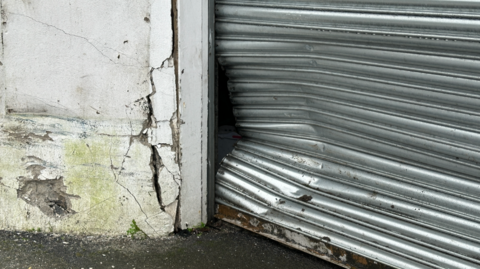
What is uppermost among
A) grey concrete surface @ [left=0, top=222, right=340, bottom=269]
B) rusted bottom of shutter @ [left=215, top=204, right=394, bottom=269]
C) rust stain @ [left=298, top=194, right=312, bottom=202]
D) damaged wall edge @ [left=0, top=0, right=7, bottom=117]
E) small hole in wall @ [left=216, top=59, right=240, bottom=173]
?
damaged wall edge @ [left=0, top=0, right=7, bottom=117]

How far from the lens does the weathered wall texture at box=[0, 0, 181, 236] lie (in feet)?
8.80

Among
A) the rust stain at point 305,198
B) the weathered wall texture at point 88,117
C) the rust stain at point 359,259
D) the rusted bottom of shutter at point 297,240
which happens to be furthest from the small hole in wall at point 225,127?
the rust stain at point 359,259

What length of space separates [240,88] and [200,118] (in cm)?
30

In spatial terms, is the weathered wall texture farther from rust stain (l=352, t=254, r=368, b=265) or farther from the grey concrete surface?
rust stain (l=352, t=254, r=368, b=265)

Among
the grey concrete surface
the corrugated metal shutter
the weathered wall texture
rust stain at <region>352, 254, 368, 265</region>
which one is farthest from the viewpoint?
the weathered wall texture

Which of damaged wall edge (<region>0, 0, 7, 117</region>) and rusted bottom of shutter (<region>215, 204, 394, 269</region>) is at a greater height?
damaged wall edge (<region>0, 0, 7, 117</region>)

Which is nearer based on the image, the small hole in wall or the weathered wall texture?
the weathered wall texture

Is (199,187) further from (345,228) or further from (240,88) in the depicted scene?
(345,228)

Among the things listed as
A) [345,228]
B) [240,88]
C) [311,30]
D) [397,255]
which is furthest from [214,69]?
[397,255]

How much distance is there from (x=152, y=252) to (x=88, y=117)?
89 centimetres

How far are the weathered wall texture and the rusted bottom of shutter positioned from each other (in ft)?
1.21

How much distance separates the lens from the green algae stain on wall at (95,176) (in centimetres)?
278

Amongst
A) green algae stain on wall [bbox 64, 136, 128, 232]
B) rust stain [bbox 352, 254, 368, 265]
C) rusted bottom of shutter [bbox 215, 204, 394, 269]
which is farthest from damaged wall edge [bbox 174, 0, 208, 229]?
rust stain [bbox 352, 254, 368, 265]

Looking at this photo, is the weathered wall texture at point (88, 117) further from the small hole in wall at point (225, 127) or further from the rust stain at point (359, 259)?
the rust stain at point (359, 259)
